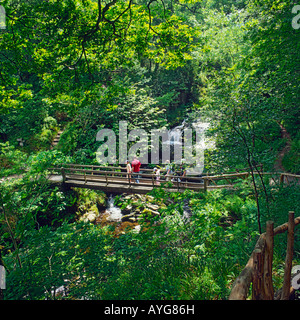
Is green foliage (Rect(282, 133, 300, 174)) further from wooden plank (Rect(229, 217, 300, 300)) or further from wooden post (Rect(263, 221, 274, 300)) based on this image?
wooden plank (Rect(229, 217, 300, 300))

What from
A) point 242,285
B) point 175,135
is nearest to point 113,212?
point 175,135

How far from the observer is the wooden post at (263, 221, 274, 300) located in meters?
2.20

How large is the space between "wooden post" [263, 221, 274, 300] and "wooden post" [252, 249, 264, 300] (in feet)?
0.27

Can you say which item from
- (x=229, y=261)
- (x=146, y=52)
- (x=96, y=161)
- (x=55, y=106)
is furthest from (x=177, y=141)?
(x=229, y=261)

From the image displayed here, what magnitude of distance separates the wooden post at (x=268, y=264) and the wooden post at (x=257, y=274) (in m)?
0.08

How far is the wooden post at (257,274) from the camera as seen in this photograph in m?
2.05

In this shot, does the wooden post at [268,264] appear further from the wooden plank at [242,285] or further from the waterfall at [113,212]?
the waterfall at [113,212]

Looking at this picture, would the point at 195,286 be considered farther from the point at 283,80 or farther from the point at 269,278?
the point at 283,80

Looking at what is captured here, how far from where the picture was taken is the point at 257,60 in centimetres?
894

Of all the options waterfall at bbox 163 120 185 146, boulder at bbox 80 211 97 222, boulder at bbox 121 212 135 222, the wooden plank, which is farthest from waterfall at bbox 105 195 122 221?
the wooden plank

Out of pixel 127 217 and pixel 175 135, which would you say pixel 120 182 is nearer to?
pixel 127 217

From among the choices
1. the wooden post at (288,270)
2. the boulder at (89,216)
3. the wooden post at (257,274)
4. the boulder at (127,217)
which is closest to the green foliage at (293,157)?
the boulder at (127,217)

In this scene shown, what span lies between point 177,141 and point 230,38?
26.7 ft

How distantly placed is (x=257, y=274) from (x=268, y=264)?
28 centimetres
